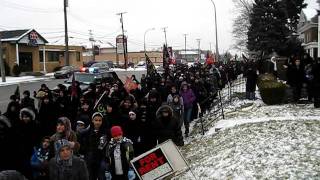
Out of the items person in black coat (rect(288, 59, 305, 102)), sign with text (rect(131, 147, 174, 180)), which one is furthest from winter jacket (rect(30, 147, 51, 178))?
person in black coat (rect(288, 59, 305, 102))

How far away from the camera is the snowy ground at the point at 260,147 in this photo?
8320 millimetres

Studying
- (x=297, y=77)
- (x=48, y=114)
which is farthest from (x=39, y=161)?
(x=297, y=77)

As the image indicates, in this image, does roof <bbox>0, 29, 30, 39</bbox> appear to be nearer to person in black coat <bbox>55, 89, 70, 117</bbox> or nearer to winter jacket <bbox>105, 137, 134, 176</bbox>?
person in black coat <bbox>55, 89, 70, 117</bbox>

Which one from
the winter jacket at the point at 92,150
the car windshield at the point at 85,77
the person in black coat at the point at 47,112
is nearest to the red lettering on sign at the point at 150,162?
the winter jacket at the point at 92,150

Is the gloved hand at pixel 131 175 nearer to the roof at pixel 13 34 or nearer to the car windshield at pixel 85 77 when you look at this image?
the car windshield at pixel 85 77

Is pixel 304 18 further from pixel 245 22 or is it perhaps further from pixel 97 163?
pixel 97 163

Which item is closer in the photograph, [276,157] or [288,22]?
[276,157]

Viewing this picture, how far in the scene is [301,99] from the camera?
16.5 m

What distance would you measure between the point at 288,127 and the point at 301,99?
226 inches

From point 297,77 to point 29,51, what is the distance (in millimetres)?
51715

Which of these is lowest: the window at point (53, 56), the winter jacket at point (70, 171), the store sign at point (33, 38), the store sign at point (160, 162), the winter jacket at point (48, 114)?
the store sign at point (160, 162)

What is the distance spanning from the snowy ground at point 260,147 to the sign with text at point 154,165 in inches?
69.1

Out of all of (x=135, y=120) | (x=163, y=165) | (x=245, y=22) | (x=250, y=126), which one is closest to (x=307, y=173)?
(x=163, y=165)

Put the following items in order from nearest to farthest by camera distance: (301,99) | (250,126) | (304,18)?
1. (250,126)
2. (301,99)
3. (304,18)
